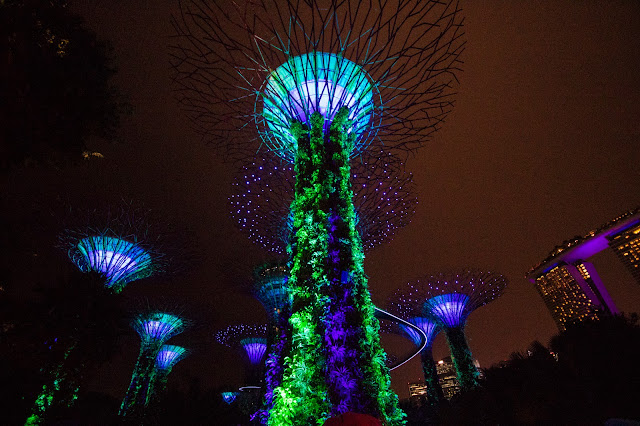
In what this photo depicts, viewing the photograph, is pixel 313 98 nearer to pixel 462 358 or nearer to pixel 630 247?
pixel 462 358

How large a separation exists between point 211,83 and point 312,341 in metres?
6.12

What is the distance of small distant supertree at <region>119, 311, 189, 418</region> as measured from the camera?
20906 mm

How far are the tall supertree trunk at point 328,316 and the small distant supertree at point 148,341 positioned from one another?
71.0 ft

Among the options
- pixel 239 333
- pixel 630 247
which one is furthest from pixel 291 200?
pixel 630 247

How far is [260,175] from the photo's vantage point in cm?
1148

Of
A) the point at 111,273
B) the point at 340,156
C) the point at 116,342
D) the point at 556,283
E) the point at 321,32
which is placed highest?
the point at 556,283

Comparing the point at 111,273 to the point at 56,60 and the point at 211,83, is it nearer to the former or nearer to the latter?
the point at 211,83

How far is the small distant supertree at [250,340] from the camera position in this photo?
2861 centimetres

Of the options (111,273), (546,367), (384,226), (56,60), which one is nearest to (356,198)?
(384,226)

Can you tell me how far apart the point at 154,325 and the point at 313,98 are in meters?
22.2

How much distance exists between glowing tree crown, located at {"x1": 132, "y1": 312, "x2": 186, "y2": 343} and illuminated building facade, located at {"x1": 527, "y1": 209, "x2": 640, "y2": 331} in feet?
131

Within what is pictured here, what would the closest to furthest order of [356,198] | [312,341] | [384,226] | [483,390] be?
[312,341]
[483,390]
[356,198]
[384,226]

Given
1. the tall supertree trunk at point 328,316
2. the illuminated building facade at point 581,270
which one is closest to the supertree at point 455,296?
the illuminated building facade at point 581,270

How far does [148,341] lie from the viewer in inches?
880
